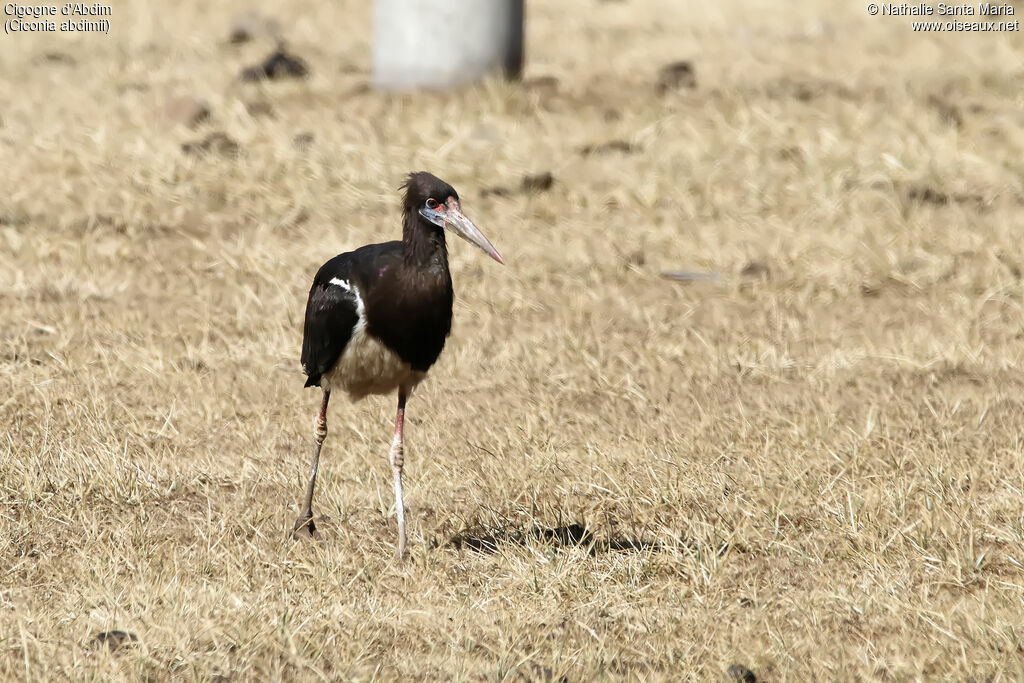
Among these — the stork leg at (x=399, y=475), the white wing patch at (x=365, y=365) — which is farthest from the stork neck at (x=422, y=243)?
the stork leg at (x=399, y=475)

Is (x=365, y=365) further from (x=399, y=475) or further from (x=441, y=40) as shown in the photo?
(x=441, y=40)

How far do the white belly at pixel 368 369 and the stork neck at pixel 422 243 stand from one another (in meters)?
0.33

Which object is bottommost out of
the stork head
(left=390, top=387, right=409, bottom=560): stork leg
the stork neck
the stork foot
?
the stork foot

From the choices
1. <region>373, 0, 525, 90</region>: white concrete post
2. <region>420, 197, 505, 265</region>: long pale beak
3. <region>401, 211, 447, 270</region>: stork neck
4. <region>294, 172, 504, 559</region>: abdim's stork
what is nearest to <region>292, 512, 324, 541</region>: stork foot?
<region>294, 172, 504, 559</region>: abdim's stork

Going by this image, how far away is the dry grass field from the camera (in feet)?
15.7

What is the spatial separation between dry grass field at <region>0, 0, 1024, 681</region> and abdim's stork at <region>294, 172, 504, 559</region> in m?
0.55

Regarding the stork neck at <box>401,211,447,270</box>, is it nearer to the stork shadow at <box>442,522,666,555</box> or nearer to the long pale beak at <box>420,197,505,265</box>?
the long pale beak at <box>420,197,505,265</box>

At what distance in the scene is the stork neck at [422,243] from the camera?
17.7 ft

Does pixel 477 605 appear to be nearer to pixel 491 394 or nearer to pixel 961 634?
pixel 961 634

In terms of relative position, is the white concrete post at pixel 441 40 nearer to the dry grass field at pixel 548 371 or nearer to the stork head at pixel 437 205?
the dry grass field at pixel 548 371

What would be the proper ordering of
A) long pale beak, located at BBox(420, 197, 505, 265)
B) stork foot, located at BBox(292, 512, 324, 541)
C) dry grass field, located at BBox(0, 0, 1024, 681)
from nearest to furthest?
dry grass field, located at BBox(0, 0, 1024, 681)
stork foot, located at BBox(292, 512, 324, 541)
long pale beak, located at BBox(420, 197, 505, 265)

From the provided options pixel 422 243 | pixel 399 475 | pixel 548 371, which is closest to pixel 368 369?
pixel 399 475

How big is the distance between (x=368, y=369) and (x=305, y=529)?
0.66 metres

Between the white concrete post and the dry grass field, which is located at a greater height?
the white concrete post
